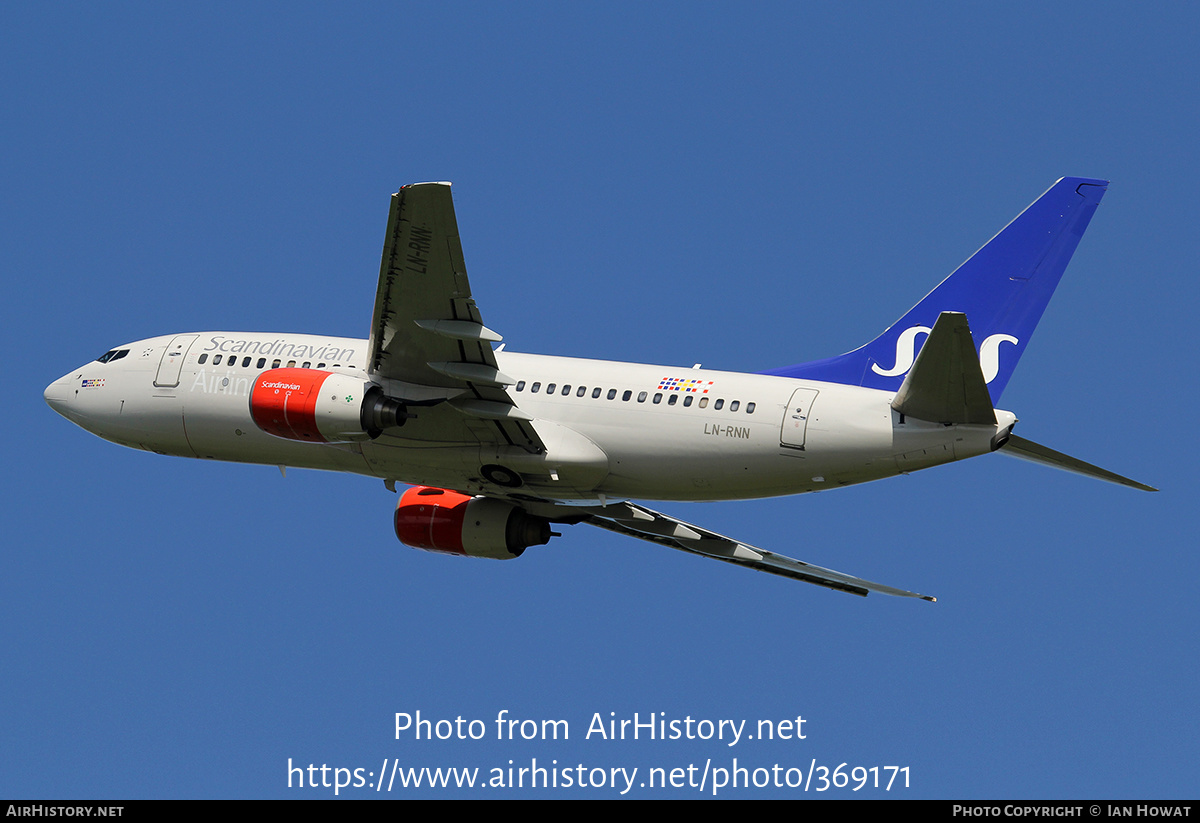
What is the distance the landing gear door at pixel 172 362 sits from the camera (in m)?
37.0

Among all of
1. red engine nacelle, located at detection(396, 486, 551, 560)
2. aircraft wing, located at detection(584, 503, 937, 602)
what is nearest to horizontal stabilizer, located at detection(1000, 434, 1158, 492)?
aircraft wing, located at detection(584, 503, 937, 602)

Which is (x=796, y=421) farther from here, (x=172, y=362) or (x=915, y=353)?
(x=172, y=362)

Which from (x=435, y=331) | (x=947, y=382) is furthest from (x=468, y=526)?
(x=947, y=382)

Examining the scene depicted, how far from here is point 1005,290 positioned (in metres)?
33.0

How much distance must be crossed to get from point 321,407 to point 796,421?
32.9 ft

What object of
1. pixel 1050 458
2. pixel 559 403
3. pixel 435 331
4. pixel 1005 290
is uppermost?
pixel 1005 290

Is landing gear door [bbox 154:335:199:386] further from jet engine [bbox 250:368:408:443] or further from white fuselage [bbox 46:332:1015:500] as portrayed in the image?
jet engine [bbox 250:368:408:443]

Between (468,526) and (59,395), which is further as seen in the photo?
(59,395)

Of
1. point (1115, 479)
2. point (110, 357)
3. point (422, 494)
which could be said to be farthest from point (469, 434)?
point (1115, 479)

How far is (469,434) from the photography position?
111 feet

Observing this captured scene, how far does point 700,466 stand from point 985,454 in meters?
6.02

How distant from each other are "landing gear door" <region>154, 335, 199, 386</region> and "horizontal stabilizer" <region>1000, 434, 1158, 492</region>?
1946 cm

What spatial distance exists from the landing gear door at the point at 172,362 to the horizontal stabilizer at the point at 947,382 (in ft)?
57.2
